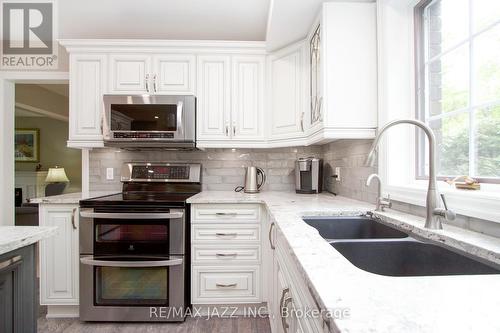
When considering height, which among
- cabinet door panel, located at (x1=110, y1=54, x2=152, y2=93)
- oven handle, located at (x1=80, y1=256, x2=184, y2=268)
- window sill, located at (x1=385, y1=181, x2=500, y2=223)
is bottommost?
oven handle, located at (x1=80, y1=256, x2=184, y2=268)

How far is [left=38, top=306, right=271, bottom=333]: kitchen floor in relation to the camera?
1848 mm

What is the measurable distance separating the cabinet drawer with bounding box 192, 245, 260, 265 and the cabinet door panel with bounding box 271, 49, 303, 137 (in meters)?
0.98

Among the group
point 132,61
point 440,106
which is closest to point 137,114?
point 132,61

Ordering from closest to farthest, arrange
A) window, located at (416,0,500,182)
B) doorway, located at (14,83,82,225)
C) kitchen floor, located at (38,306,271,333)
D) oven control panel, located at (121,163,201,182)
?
window, located at (416,0,500,182) → kitchen floor, located at (38,306,271,333) → oven control panel, located at (121,163,201,182) → doorway, located at (14,83,82,225)

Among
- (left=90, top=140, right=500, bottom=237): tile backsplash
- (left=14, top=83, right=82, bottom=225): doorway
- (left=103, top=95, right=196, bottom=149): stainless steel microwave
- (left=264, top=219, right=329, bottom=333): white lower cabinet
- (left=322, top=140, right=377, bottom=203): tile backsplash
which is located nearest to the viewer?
(left=264, top=219, right=329, bottom=333): white lower cabinet

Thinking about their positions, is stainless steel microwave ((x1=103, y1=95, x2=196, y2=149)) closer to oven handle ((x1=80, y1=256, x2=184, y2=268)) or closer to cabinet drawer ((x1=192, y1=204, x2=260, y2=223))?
cabinet drawer ((x1=192, y1=204, x2=260, y2=223))

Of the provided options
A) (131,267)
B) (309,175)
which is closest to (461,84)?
(309,175)

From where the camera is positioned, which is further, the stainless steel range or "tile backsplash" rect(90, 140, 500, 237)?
"tile backsplash" rect(90, 140, 500, 237)

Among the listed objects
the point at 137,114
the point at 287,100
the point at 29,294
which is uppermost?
the point at 287,100

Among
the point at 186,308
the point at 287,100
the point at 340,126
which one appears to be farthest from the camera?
the point at 287,100

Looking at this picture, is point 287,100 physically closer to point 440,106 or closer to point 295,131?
point 295,131

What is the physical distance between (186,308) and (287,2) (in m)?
2.18

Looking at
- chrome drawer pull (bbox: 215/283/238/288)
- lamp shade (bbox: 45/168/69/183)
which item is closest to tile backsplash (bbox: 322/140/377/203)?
chrome drawer pull (bbox: 215/283/238/288)

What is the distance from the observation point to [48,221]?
2020 mm
